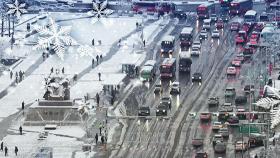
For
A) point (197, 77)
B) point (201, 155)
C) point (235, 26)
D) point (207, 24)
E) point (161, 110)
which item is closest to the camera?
point (201, 155)

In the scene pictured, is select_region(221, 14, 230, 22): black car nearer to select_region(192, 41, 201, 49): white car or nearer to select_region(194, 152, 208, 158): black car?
select_region(192, 41, 201, 49): white car

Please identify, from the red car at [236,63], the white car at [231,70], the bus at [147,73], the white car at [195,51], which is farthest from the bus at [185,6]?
the bus at [147,73]

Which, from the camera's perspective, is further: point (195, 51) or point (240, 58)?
point (195, 51)

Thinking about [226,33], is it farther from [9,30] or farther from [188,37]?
[9,30]

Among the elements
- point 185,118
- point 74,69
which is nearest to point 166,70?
point 74,69

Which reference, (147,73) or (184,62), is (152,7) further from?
(147,73)

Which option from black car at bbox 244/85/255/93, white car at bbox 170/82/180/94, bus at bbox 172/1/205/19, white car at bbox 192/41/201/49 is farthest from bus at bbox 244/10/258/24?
white car at bbox 170/82/180/94

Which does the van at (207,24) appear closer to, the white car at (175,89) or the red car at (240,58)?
the red car at (240,58)
